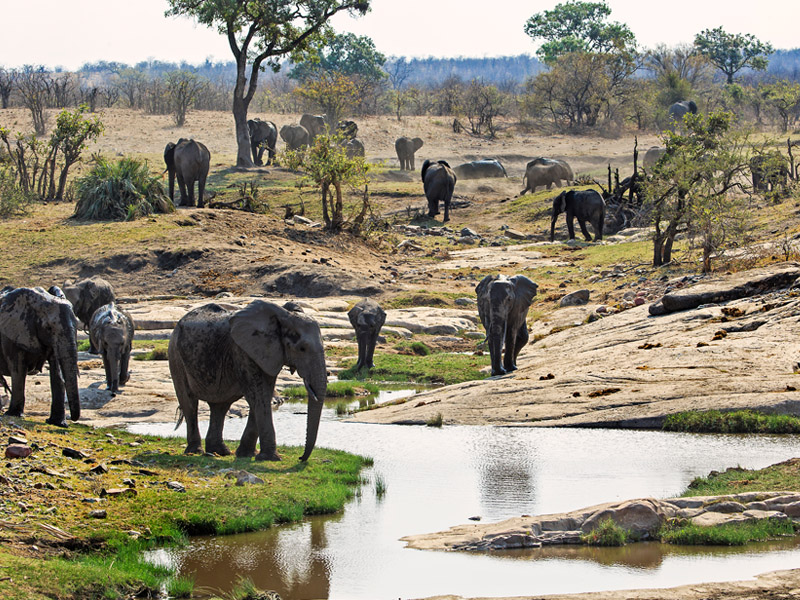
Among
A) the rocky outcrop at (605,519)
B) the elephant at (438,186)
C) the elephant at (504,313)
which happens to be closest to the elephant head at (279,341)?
the rocky outcrop at (605,519)

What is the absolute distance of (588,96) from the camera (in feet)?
242

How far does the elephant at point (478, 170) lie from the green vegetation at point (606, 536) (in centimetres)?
4417

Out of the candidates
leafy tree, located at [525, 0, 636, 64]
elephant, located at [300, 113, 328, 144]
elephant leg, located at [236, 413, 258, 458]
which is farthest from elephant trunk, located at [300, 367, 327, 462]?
leafy tree, located at [525, 0, 636, 64]

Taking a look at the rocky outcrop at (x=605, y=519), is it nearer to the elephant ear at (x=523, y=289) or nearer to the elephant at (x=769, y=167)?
the elephant ear at (x=523, y=289)

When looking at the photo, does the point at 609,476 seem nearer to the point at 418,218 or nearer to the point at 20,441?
the point at 20,441

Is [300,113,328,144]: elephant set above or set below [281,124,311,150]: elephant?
above

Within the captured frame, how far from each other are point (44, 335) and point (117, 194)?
21.5 metres

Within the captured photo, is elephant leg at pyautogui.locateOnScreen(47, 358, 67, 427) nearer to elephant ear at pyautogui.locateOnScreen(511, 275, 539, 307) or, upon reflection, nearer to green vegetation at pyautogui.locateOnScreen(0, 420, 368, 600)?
green vegetation at pyautogui.locateOnScreen(0, 420, 368, 600)

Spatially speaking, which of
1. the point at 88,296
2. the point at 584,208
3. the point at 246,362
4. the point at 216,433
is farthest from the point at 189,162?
the point at 246,362

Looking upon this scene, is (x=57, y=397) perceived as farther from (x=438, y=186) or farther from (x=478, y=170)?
(x=478, y=170)

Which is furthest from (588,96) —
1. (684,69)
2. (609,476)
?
(609,476)

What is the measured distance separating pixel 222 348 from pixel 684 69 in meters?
84.6

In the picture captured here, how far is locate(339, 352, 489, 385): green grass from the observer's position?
66.1 feet

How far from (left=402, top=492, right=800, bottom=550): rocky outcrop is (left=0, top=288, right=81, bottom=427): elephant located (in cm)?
513
